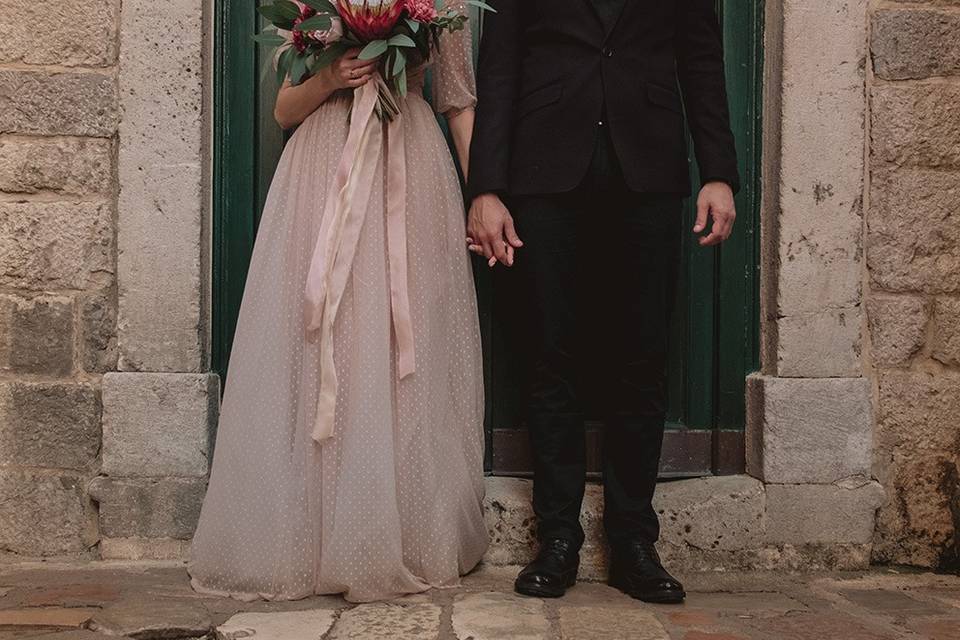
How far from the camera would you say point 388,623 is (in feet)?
8.20

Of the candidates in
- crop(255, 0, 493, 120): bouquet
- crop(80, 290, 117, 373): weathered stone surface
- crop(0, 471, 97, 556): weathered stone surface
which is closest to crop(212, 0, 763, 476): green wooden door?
crop(80, 290, 117, 373): weathered stone surface

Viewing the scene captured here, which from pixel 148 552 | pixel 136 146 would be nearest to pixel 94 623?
pixel 148 552

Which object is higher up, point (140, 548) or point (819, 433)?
point (819, 433)

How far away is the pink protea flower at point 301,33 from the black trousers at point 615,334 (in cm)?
75

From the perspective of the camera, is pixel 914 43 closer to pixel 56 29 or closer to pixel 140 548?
pixel 56 29

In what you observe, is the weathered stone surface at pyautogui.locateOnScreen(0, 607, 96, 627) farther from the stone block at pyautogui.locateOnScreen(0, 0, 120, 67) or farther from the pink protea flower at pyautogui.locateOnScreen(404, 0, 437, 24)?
the pink protea flower at pyautogui.locateOnScreen(404, 0, 437, 24)

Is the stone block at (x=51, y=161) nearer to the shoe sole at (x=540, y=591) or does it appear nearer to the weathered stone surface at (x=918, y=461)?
the shoe sole at (x=540, y=591)

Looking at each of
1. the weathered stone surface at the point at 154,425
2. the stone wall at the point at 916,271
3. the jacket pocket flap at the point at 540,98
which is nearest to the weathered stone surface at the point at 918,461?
the stone wall at the point at 916,271

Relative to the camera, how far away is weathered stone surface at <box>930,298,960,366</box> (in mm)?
3217

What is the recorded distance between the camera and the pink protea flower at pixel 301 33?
2725mm

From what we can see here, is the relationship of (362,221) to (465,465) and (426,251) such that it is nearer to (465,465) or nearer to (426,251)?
(426,251)

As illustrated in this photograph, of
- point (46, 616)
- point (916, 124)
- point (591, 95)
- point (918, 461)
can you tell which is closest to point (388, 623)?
point (46, 616)

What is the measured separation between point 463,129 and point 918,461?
1838 millimetres

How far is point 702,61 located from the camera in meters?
2.87
